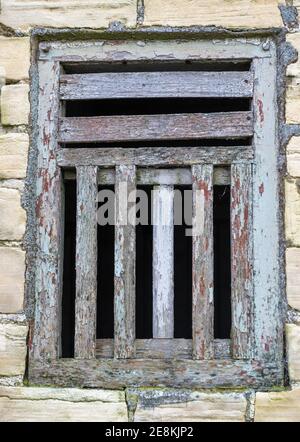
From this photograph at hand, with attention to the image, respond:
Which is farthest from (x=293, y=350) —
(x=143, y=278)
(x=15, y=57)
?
(x=143, y=278)

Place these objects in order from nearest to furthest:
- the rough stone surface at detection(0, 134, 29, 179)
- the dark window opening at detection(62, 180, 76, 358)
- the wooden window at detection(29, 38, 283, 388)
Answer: the wooden window at detection(29, 38, 283, 388) → the rough stone surface at detection(0, 134, 29, 179) → the dark window opening at detection(62, 180, 76, 358)

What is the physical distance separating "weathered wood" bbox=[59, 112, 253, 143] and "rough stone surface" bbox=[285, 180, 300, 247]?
277mm

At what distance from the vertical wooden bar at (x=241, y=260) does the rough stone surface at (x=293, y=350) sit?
15cm

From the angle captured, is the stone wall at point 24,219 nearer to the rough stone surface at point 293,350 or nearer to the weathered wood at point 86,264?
the rough stone surface at point 293,350

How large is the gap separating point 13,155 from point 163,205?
0.64 metres

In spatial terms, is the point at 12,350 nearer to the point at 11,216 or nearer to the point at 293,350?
the point at 11,216

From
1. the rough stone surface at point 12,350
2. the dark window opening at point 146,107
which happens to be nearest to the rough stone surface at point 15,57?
the dark window opening at point 146,107

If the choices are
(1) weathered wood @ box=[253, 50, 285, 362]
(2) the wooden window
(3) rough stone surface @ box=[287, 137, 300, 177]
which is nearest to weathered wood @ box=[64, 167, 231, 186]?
(2) the wooden window

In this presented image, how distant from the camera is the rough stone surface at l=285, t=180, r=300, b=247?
103 inches

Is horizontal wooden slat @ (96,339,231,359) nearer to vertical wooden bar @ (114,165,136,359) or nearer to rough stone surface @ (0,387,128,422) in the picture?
vertical wooden bar @ (114,165,136,359)

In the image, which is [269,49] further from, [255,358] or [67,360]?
[67,360]

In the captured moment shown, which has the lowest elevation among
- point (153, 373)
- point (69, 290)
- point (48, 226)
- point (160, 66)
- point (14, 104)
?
point (153, 373)

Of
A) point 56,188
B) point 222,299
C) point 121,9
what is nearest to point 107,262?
point 222,299

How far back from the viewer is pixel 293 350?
256 cm
